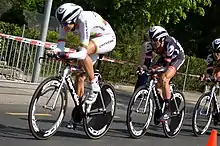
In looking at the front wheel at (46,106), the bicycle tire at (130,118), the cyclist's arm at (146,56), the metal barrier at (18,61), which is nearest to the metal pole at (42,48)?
the metal barrier at (18,61)

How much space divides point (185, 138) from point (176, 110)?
0.53 m

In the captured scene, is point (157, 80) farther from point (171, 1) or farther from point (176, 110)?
point (171, 1)

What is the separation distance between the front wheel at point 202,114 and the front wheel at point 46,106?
3.16 metres

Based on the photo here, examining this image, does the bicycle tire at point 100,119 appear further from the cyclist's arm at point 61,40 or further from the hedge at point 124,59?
the hedge at point 124,59

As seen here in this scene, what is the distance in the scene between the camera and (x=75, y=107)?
716cm

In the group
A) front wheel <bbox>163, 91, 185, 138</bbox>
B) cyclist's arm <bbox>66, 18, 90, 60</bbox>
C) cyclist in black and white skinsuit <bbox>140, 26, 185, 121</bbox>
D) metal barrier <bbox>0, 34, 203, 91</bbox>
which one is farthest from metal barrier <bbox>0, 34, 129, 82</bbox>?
cyclist's arm <bbox>66, 18, 90, 60</bbox>

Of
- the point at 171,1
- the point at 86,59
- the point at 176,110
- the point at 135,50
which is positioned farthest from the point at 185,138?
the point at 171,1

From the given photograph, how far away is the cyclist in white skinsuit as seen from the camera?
21.9 feet

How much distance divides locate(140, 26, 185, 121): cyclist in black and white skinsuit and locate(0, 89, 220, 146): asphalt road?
20.4 inches

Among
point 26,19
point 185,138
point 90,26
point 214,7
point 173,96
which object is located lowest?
point 185,138

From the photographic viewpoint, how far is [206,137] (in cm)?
945

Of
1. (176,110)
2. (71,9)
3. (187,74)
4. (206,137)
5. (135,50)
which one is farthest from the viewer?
(187,74)

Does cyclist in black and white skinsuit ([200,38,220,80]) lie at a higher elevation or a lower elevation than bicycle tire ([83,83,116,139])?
higher

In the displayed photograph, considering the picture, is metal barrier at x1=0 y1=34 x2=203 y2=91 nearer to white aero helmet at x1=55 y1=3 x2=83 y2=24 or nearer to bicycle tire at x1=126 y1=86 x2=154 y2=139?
bicycle tire at x1=126 y1=86 x2=154 y2=139
